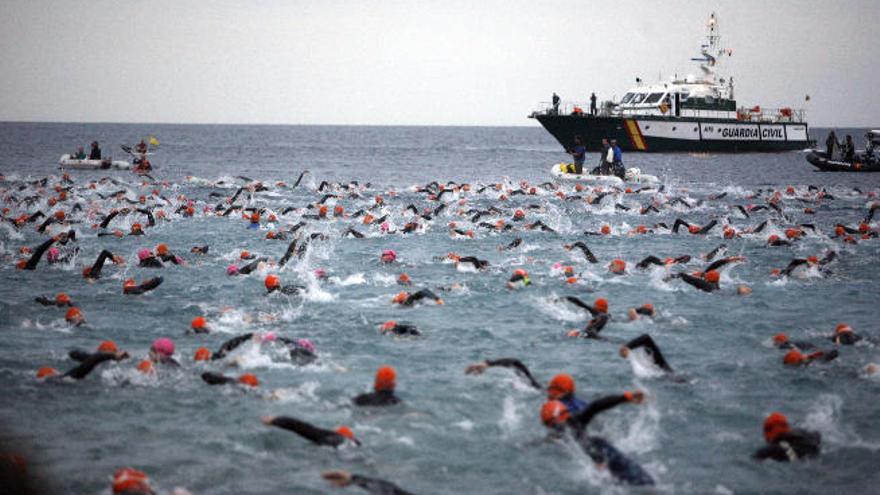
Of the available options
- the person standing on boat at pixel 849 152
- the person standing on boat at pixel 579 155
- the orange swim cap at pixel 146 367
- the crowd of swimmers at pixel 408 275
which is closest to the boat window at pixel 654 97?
the person standing on boat at pixel 849 152

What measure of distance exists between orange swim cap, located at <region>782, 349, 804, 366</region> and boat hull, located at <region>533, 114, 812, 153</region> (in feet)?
162

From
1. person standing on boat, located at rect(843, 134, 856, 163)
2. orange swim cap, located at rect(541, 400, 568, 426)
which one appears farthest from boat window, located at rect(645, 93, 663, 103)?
orange swim cap, located at rect(541, 400, 568, 426)

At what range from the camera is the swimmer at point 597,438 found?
7480 millimetres

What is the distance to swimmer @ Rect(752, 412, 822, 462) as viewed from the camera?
317 inches

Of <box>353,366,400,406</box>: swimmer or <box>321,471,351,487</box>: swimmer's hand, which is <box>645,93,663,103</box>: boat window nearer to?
<box>353,366,400,406</box>: swimmer

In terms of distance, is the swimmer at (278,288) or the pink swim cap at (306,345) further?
the swimmer at (278,288)

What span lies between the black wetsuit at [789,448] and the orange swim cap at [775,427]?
1.4 inches

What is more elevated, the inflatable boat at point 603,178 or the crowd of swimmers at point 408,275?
the inflatable boat at point 603,178

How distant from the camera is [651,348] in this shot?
1023 centimetres

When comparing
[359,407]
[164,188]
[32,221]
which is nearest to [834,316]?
[359,407]

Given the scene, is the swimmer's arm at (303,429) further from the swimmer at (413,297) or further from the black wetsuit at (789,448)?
the swimmer at (413,297)

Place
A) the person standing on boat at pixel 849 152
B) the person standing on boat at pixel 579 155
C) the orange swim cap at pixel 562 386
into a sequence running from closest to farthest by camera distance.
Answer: the orange swim cap at pixel 562 386
the person standing on boat at pixel 579 155
the person standing on boat at pixel 849 152

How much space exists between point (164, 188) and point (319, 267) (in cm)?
2422

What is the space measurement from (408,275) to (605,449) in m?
10.5
